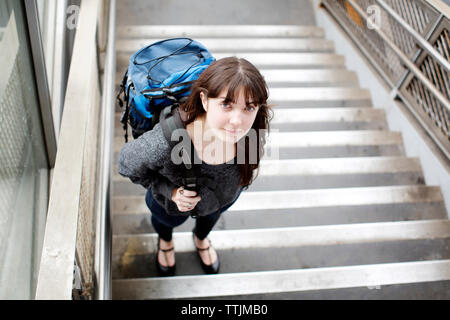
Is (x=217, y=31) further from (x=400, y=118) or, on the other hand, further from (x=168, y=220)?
(x=168, y=220)

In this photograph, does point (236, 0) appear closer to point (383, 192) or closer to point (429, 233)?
point (383, 192)

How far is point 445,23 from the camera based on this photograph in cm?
255

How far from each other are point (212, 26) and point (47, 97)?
2.63 metres

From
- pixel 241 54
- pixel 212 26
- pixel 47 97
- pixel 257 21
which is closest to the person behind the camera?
pixel 47 97

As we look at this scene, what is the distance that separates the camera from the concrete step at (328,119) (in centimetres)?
331

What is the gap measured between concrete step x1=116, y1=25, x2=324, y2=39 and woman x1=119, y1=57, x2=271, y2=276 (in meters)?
2.86

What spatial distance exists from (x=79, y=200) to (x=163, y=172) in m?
0.30

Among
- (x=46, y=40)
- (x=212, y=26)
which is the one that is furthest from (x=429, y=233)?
(x=212, y=26)

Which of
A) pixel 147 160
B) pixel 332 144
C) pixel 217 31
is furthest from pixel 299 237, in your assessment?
pixel 217 31

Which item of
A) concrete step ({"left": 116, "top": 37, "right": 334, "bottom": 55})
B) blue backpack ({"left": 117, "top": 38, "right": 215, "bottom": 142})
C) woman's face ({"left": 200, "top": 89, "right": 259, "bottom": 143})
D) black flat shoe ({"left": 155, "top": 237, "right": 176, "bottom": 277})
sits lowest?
black flat shoe ({"left": 155, "top": 237, "right": 176, "bottom": 277})

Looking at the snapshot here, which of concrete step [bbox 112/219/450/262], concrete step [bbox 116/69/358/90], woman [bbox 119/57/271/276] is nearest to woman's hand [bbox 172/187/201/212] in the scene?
woman [bbox 119/57/271/276]

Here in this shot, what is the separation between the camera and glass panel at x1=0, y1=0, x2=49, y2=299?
1.64 metres

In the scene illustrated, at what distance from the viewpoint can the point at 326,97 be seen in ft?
11.9

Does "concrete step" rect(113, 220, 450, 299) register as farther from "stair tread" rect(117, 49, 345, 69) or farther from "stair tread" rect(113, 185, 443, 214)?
"stair tread" rect(117, 49, 345, 69)
